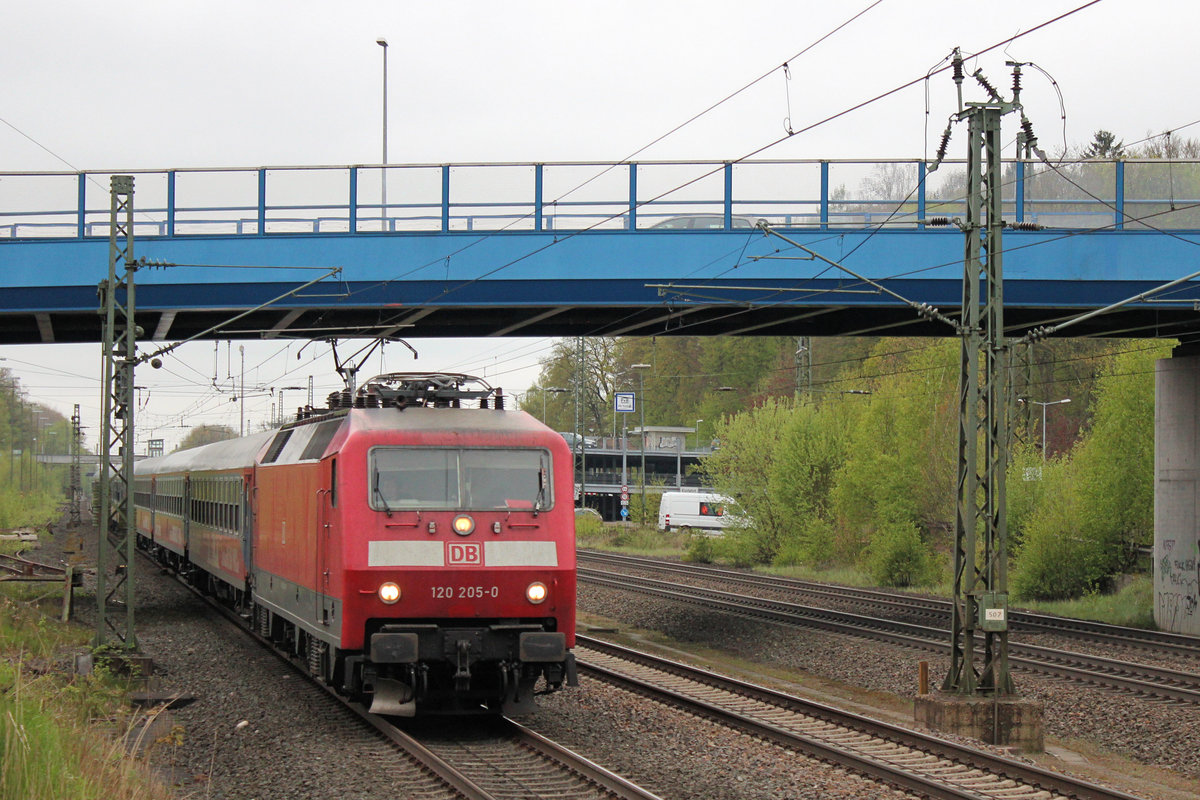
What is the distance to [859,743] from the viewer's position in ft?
41.2

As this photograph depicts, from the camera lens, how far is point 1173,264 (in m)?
19.7

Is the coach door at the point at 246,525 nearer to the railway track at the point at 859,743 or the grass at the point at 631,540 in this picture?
the railway track at the point at 859,743

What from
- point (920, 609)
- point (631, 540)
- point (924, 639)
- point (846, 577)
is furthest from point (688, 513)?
point (924, 639)

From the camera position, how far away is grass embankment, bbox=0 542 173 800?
24.2 feet

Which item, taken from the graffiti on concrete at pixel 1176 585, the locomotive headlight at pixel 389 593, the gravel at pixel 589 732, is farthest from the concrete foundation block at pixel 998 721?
the graffiti on concrete at pixel 1176 585

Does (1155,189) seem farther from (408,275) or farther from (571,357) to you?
(571,357)

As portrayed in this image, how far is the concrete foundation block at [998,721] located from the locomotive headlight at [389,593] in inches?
251

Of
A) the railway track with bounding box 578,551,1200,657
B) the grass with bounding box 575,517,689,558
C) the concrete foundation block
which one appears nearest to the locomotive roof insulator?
the concrete foundation block

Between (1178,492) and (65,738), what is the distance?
20.9m

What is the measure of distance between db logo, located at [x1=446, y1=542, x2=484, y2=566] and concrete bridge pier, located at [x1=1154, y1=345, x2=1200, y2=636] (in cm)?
1697

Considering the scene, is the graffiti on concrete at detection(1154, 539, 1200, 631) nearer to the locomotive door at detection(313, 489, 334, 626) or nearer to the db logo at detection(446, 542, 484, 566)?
the db logo at detection(446, 542, 484, 566)

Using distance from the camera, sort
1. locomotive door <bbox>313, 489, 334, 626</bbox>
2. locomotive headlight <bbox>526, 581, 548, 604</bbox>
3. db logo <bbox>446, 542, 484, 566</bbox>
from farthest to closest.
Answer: locomotive door <bbox>313, 489, 334, 626</bbox>, locomotive headlight <bbox>526, 581, 548, 604</bbox>, db logo <bbox>446, 542, 484, 566</bbox>

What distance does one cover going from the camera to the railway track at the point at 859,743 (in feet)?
34.1

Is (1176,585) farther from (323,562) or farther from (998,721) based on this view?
(323,562)
